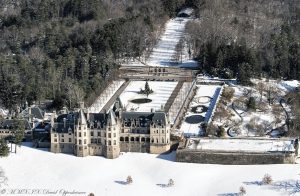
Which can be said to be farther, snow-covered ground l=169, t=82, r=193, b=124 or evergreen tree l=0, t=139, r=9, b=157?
snow-covered ground l=169, t=82, r=193, b=124

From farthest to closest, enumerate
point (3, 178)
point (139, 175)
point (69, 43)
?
1. point (69, 43)
2. point (139, 175)
3. point (3, 178)

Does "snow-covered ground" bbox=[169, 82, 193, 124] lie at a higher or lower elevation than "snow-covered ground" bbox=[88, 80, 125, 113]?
higher

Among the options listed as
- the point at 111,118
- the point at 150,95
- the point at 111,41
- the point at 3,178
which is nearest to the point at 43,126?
the point at 111,118

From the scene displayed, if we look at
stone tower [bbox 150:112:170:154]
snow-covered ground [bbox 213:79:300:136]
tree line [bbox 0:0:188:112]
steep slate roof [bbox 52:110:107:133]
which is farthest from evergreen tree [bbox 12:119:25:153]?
snow-covered ground [bbox 213:79:300:136]

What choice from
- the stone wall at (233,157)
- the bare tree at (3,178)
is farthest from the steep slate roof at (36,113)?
the stone wall at (233,157)

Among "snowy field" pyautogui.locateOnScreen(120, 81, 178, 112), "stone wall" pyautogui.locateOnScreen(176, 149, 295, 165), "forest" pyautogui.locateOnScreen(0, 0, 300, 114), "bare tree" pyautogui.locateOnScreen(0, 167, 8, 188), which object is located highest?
"forest" pyautogui.locateOnScreen(0, 0, 300, 114)

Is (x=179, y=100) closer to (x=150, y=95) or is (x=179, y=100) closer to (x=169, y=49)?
(x=150, y=95)

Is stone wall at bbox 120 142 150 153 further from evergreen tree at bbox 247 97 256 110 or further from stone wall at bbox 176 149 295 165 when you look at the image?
evergreen tree at bbox 247 97 256 110

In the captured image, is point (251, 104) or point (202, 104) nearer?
point (251, 104)
